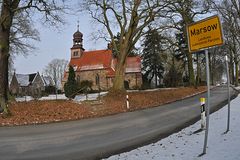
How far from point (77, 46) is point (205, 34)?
211ft

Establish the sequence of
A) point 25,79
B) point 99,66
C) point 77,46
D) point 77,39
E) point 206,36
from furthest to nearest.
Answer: point 25,79, point 77,39, point 77,46, point 99,66, point 206,36

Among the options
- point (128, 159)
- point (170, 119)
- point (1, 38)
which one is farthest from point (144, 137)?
point (1, 38)

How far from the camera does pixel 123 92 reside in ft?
76.8

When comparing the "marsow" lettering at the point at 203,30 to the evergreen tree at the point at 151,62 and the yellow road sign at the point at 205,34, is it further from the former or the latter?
the evergreen tree at the point at 151,62

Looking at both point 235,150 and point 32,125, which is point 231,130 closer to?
point 235,150

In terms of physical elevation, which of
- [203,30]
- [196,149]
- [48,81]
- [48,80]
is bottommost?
[196,149]

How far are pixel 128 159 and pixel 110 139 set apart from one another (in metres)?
3.03

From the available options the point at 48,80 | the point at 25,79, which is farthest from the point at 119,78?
the point at 48,80

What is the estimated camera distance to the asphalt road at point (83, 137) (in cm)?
830

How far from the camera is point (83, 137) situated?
33.9 ft

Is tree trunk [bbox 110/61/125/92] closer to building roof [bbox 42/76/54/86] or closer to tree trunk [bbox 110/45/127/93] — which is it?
tree trunk [bbox 110/45/127/93]

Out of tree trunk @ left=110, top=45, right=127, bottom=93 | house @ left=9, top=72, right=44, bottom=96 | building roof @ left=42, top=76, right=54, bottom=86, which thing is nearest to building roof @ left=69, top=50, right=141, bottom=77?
house @ left=9, top=72, right=44, bottom=96

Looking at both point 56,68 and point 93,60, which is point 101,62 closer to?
point 93,60

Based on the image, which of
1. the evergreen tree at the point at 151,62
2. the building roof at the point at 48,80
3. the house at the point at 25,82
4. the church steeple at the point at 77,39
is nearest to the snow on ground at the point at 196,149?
the evergreen tree at the point at 151,62
